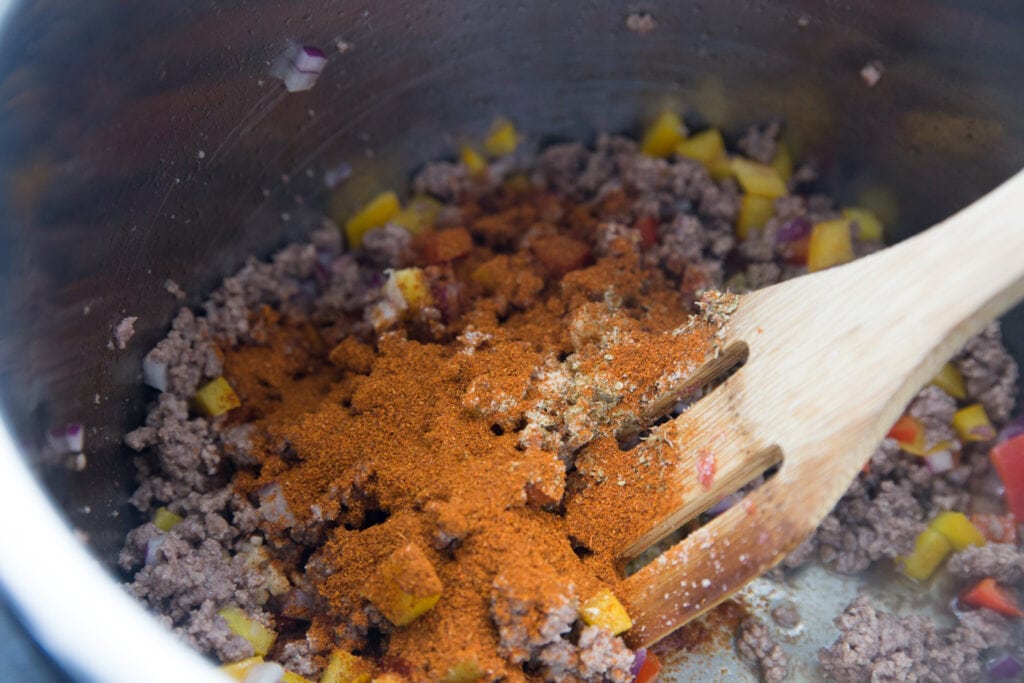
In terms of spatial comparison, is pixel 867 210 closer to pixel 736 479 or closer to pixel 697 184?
Answer: pixel 697 184

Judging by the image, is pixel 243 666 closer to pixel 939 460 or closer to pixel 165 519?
pixel 165 519

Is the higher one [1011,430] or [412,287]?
[412,287]

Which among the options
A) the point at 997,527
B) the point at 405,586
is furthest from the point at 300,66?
the point at 997,527

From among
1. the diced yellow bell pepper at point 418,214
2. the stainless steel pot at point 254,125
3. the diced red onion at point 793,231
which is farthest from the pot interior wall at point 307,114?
the diced red onion at point 793,231

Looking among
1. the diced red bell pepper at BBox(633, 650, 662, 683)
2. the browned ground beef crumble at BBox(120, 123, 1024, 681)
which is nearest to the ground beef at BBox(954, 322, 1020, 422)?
the browned ground beef crumble at BBox(120, 123, 1024, 681)

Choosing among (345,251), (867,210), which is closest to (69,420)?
(345,251)

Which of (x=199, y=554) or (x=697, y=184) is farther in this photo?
(x=697, y=184)
